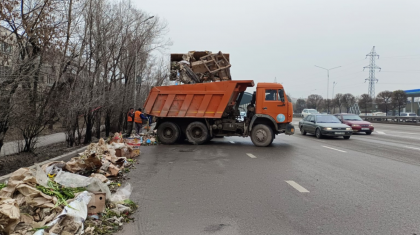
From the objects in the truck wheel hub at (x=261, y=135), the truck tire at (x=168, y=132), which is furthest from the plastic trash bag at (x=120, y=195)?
the truck tire at (x=168, y=132)

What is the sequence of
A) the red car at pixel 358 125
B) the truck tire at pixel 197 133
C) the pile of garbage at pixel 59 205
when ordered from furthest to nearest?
the red car at pixel 358 125
the truck tire at pixel 197 133
the pile of garbage at pixel 59 205

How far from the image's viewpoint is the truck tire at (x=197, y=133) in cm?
1437

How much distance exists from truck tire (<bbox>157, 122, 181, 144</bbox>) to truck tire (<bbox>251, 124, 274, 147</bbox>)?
11.8ft

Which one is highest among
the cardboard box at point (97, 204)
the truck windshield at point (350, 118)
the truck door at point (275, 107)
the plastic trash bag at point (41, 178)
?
the truck door at point (275, 107)

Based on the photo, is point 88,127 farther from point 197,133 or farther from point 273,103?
point 273,103

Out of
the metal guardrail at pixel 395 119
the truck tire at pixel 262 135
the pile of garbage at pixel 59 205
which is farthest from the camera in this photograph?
the metal guardrail at pixel 395 119

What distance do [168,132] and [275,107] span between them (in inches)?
202

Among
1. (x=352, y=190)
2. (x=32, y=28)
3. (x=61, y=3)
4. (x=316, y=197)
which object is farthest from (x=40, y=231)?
(x=61, y=3)

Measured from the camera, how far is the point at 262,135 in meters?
13.7

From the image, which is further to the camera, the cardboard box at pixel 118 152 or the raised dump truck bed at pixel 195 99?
the raised dump truck bed at pixel 195 99

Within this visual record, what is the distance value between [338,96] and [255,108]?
231 ft

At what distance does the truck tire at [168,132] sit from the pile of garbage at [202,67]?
2213 millimetres

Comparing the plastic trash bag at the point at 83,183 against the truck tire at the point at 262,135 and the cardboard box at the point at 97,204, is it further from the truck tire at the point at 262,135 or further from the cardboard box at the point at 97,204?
the truck tire at the point at 262,135

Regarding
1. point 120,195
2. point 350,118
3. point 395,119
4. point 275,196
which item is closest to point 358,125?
point 350,118
